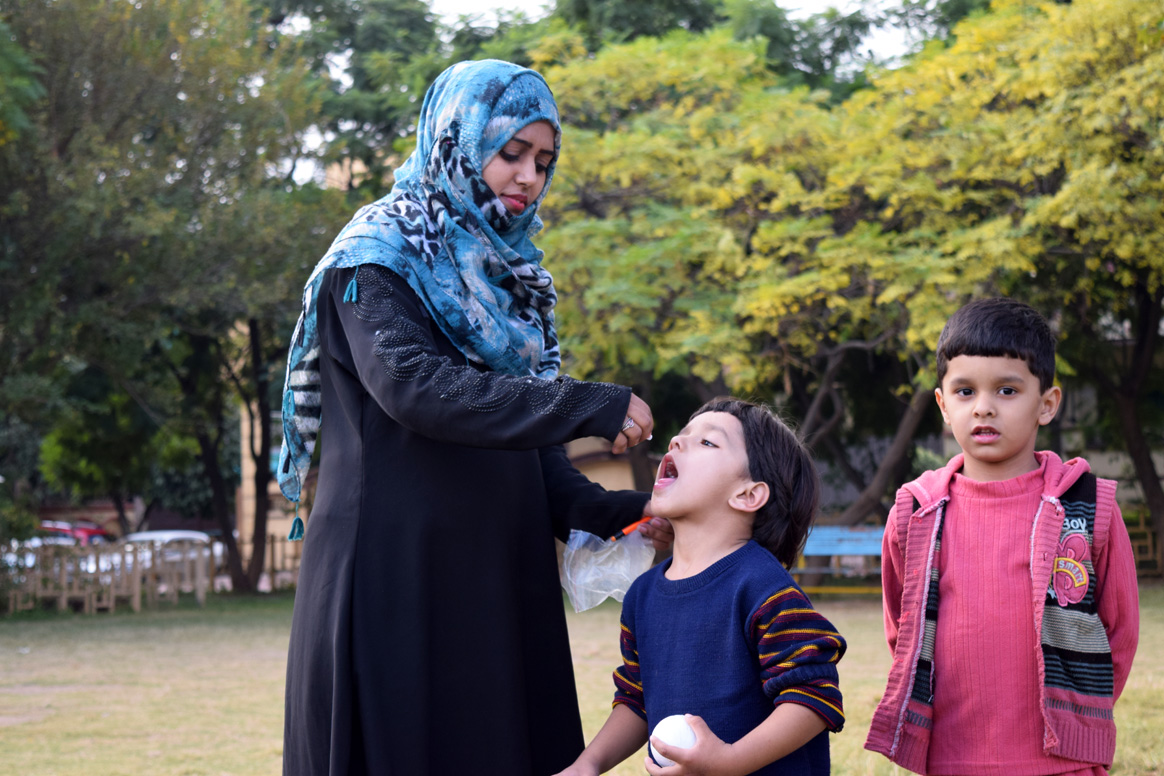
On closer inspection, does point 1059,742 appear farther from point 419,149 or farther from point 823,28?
point 823,28

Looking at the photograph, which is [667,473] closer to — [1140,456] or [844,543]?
[844,543]

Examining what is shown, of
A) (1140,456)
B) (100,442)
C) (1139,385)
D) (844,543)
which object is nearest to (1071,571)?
(844,543)

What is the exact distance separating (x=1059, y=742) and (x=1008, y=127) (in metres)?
9.23

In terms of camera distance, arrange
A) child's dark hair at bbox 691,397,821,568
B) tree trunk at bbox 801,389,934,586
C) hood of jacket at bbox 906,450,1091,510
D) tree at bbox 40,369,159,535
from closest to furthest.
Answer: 1. child's dark hair at bbox 691,397,821,568
2. hood of jacket at bbox 906,450,1091,510
3. tree trunk at bbox 801,389,934,586
4. tree at bbox 40,369,159,535

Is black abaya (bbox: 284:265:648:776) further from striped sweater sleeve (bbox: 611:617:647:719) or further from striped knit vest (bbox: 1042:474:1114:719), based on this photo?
striped knit vest (bbox: 1042:474:1114:719)

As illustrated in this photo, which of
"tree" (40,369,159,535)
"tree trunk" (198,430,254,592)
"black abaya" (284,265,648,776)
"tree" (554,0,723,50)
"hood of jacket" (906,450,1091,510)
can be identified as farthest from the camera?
"tree trunk" (198,430,254,592)

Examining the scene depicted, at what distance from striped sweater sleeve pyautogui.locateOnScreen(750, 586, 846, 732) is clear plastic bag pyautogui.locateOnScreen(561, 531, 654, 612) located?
0.50m

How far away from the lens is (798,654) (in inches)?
71.8

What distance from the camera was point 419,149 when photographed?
2430mm

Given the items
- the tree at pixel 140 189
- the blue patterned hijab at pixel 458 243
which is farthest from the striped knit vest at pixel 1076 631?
the tree at pixel 140 189

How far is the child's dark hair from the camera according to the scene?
6.82ft

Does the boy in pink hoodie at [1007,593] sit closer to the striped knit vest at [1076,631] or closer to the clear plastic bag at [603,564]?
the striped knit vest at [1076,631]

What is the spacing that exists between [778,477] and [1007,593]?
66 cm

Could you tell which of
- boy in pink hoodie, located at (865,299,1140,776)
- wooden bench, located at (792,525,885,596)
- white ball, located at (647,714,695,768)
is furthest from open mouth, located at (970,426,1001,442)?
wooden bench, located at (792,525,885,596)
